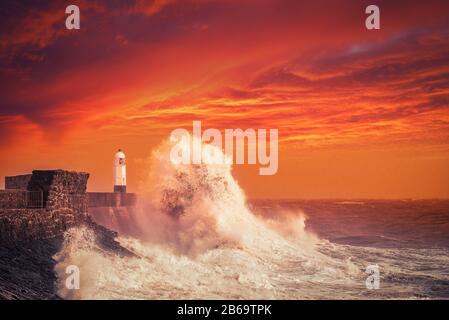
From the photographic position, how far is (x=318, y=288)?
39.4ft

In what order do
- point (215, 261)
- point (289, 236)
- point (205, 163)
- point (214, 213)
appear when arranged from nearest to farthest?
point (215, 261) → point (214, 213) → point (205, 163) → point (289, 236)

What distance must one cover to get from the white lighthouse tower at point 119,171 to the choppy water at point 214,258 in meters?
1.19

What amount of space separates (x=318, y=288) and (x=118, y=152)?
11.6 meters

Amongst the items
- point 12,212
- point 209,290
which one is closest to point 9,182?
point 12,212

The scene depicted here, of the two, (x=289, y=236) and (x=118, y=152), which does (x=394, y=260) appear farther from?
(x=118, y=152)

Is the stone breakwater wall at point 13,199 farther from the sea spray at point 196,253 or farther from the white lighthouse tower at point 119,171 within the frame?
the white lighthouse tower at point 119,171

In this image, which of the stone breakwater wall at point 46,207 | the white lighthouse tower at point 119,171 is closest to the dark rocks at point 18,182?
the stone breakwater wall at point 46,207

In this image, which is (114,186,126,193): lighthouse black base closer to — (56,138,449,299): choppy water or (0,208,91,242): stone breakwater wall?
(56,138,449,299): choppy water

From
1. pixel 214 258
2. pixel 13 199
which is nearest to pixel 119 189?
pixel 214 258

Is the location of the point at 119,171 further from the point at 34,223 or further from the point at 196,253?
the point at 34,223

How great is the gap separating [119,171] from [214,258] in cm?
773

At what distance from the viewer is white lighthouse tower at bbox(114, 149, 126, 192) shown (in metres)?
20.8

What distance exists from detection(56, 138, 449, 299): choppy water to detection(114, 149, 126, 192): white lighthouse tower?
3.89 ft

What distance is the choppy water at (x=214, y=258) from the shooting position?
1123 cm
